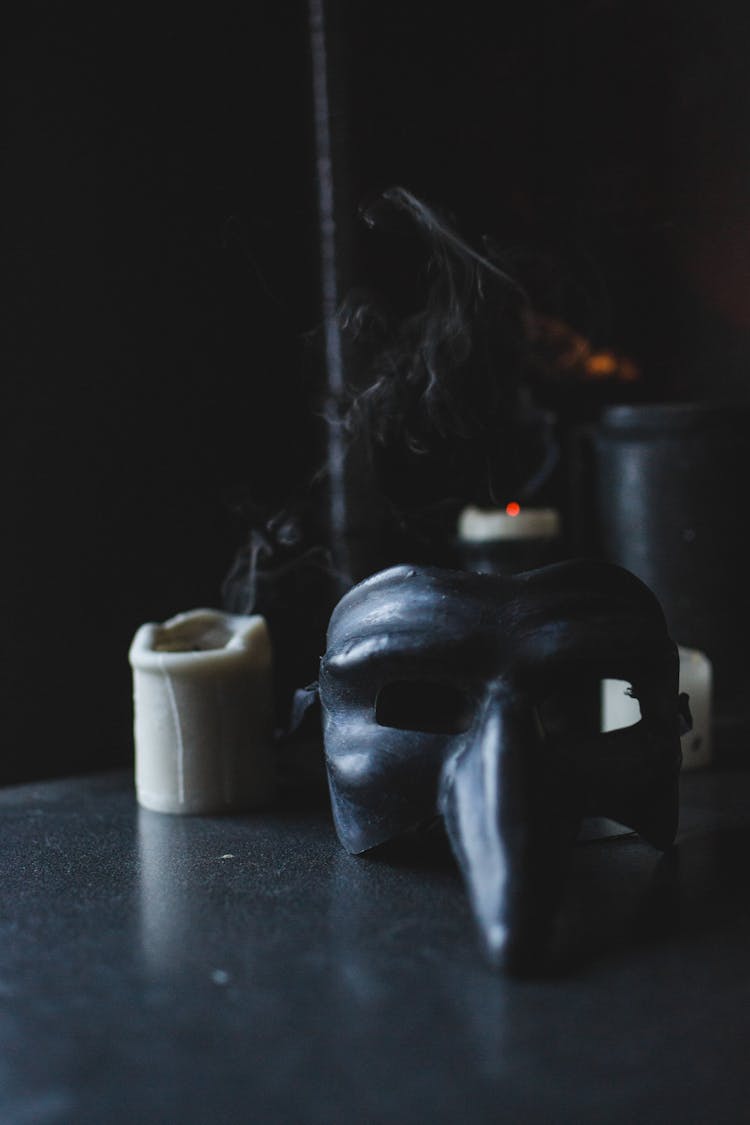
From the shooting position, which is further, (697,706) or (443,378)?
(443,378)

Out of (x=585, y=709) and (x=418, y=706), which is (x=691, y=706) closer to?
(x=585, y=709)

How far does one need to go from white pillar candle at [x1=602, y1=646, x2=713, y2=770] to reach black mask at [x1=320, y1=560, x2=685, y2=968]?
0.26m

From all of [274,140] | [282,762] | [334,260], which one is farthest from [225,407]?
[282,762]

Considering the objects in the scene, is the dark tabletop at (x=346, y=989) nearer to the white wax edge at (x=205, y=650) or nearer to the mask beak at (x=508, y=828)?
the mask beak at (x=508, y=828)

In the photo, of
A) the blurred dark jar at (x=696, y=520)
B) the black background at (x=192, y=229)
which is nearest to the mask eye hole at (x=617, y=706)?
the blurred dark jar at (x=696, y=520)

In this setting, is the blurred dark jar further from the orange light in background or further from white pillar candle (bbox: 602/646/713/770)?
white pillar candle (bbox: 602/646/713/770)

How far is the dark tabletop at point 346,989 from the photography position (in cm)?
76

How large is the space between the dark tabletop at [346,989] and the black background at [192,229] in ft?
1.44

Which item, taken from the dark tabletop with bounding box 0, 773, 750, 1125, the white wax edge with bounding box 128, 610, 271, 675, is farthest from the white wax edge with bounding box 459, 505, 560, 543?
the dark tabletop with bounding box 0, 773, 750, 1125

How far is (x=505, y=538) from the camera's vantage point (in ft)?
6.17

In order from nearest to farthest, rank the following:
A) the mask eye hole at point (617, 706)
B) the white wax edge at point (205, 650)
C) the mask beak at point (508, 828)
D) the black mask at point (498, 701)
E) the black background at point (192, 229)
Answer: the mask beak at point (508, 828) → the black mask at point (498, 701) → the white wax edge at point (205, 650) → the mask eye hole at point (617, 706) → the black background at point (192, 229)

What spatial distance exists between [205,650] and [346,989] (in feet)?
1.87

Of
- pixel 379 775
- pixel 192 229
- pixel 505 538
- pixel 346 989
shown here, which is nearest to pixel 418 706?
pixel 379 775

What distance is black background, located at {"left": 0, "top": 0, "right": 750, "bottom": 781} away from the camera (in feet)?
5.08
